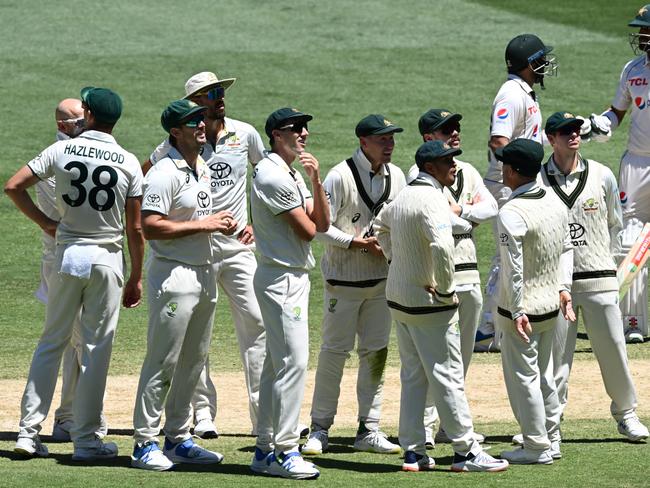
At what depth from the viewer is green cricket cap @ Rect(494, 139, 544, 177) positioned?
797 centimetres

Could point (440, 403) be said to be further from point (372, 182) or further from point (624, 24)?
point (624, 24)

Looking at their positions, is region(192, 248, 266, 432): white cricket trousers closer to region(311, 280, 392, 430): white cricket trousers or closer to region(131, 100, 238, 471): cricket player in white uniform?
region(311, 280, 392, 430): white cricket trousers

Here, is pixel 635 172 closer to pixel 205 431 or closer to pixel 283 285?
pixel 205 431

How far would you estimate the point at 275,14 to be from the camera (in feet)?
80.4

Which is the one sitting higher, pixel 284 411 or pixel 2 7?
pixel 2 7

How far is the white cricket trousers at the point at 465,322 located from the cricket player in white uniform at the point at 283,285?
1.10 m

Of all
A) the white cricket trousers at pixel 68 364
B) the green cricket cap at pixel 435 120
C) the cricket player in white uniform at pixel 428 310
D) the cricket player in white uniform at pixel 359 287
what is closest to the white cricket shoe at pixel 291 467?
the cricket player in white uniform at pixel 428 310

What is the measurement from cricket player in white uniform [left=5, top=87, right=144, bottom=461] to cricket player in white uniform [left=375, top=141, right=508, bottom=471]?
61.4 inches

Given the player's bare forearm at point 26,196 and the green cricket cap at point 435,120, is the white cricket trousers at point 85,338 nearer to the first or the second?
the player's bare forearm at point 26,196

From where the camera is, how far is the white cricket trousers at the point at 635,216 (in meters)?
11.7

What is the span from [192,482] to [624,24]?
1833 centimetres

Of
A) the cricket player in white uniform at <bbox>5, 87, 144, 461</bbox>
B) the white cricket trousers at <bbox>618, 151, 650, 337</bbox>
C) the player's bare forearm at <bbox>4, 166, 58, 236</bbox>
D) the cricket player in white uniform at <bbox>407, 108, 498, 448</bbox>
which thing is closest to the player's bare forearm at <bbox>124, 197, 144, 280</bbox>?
the cricket player in white uniform at <bbox>5, 87, 144, 461</bbox>

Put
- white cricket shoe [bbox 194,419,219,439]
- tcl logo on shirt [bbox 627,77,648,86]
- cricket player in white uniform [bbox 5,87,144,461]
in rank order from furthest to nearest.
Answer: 1. tcl logo on shirt [bbox 627,77,648,86]
2. white cricket shoe [bbox 194,419,219,439]
3. cricket player in white uniform [bbox 5,87,144,461]

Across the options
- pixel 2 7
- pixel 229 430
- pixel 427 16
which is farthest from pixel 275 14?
pixel 229 430
